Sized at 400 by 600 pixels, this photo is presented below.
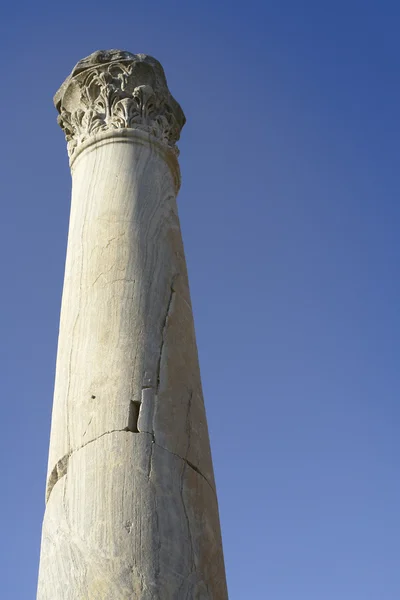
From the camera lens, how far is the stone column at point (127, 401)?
20.0 feet

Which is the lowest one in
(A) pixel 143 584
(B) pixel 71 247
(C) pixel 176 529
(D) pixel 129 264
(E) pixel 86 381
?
(A) pixel 143 584

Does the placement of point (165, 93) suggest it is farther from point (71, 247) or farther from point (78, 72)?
point (71, 247)

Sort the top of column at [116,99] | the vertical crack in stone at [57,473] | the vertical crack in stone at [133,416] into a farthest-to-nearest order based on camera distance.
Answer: the top of column at [116,99] → the vertical crack in stone at [57,473] → the vertical crack in stone at [133,416]

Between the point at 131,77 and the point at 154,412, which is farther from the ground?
the point at 131,77

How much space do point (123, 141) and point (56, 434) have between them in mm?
3974

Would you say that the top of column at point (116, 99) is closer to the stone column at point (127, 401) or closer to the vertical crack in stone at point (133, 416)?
the stone column at point (127, 401)

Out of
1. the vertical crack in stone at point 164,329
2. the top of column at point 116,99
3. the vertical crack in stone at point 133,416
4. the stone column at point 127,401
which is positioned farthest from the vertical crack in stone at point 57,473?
the top of column at point 116,99

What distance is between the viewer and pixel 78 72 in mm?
10453

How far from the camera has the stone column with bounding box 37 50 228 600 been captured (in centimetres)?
608

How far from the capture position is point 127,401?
693 cm

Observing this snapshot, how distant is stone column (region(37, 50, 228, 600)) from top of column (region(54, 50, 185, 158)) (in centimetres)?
5

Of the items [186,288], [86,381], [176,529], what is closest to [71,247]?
[186,288]

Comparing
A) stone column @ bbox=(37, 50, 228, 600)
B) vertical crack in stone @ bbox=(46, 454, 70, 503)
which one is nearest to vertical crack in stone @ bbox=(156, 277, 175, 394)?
stone column @ bbox=(37, 50, 228, 600)

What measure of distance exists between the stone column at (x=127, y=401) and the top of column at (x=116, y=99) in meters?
0.05
